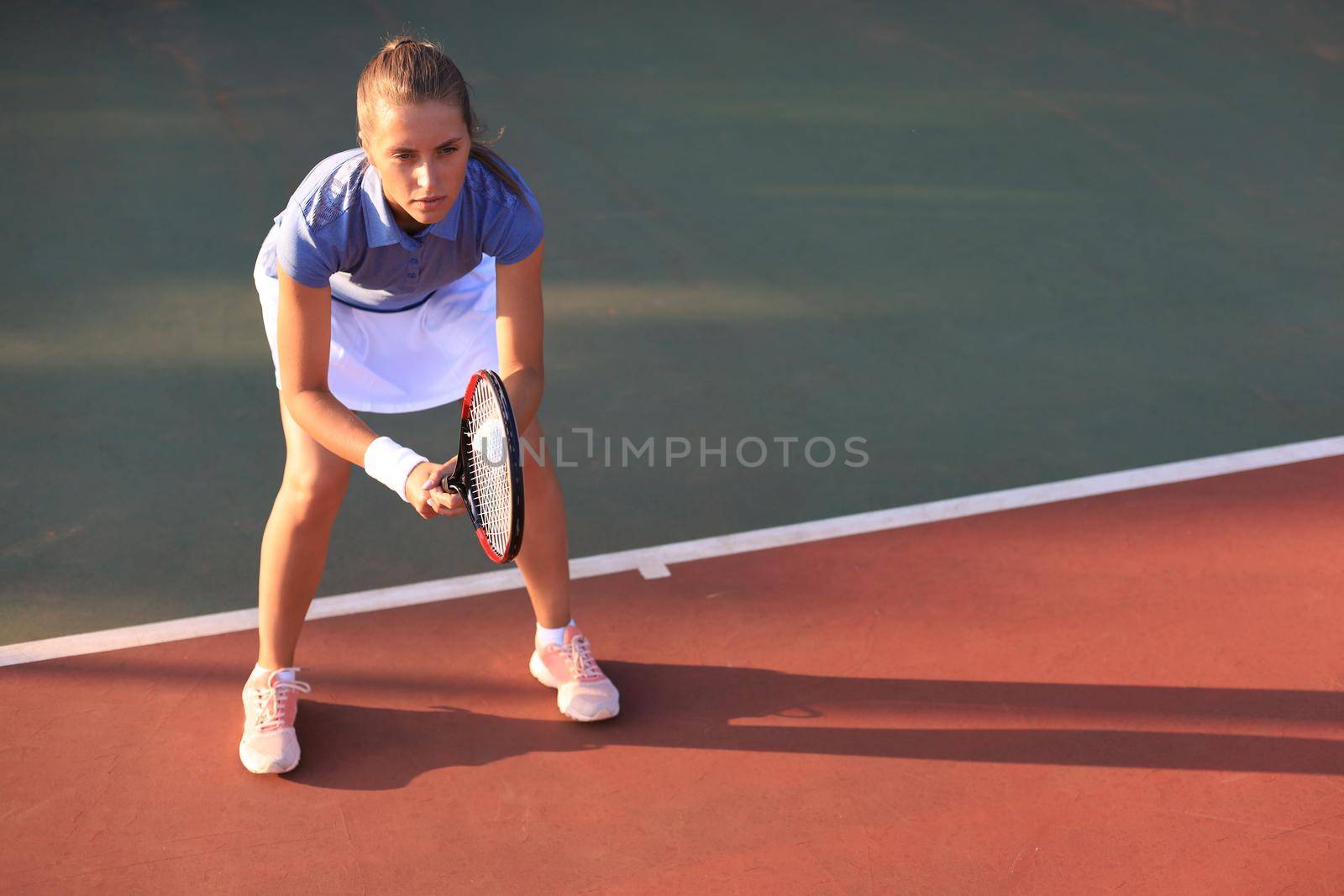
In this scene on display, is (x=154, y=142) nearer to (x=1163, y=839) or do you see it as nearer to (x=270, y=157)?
(x=270, y=157)

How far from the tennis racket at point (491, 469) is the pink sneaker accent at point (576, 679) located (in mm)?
Answer: 563

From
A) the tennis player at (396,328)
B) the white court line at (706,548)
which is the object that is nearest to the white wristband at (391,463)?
the tennis player at (396,328)

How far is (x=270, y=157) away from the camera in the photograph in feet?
20.0

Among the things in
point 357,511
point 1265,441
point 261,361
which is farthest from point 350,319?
point 1265,441

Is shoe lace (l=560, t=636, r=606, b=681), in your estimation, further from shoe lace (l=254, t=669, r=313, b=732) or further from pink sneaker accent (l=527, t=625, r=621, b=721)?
shoe lace (l=254, t=669, r=313, b=732)

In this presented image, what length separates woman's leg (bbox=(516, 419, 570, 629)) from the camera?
2945mm

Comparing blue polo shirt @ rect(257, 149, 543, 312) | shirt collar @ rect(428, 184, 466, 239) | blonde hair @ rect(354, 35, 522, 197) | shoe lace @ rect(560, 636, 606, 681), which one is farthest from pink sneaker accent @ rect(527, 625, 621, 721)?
blonde hair @ rect(354, 35, 522, 197)

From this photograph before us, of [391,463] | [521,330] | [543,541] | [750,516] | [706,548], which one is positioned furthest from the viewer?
[750,516]

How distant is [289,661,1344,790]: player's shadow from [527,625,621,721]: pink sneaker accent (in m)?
0.04

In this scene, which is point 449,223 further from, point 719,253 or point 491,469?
point 719,253

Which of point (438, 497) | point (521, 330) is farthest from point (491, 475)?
point (521, 330)

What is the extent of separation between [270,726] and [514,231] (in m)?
1.21

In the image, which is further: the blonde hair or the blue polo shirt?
the blue polo shirt

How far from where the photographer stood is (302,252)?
2566mm
